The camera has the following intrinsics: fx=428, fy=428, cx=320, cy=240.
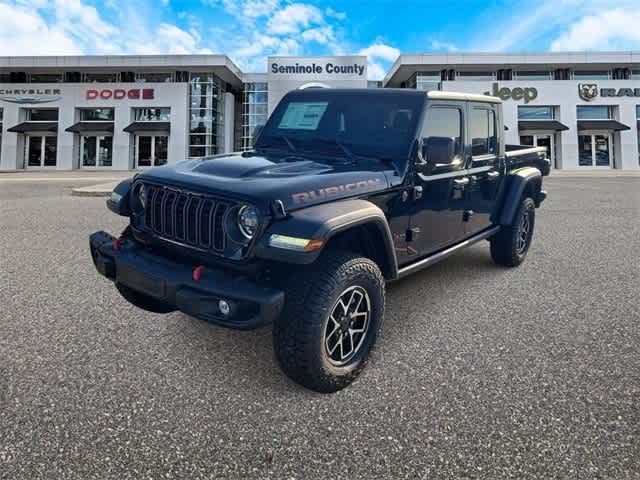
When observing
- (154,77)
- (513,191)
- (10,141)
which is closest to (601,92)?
(154,77)

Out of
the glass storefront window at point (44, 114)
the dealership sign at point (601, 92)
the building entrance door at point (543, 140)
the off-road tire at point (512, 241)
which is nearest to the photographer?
the off-road tire at point (512, 241)

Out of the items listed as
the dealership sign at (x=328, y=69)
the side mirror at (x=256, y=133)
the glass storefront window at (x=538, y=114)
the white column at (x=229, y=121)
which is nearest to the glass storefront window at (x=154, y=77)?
the white column at (x=229, y=121)

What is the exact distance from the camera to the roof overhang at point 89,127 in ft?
119

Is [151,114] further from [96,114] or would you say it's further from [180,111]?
[96,114]

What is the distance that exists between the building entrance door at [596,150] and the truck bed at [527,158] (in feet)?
123

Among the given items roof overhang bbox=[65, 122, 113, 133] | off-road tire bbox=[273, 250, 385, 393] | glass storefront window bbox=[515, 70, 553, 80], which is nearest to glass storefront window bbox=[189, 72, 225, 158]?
roof overhang bbox=[65, 122, 113, 133]

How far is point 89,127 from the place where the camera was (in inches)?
1441

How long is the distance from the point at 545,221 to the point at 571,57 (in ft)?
125

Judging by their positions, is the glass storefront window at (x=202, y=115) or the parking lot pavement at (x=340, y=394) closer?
the parking lot pavement at (x=340, y=394)

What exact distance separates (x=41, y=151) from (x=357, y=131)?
43117 mm

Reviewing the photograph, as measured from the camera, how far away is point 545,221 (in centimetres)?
900

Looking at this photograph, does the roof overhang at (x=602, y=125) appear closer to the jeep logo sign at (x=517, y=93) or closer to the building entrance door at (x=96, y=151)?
the jeep logo sign at (x=517, y=93)

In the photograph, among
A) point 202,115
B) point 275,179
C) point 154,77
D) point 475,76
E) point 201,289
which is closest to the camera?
point 201,289

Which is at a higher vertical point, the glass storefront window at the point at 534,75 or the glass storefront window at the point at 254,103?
the glass storefront window at the point at 534,75
